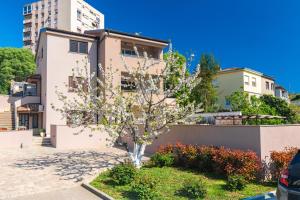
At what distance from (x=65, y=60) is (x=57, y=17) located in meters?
54.7

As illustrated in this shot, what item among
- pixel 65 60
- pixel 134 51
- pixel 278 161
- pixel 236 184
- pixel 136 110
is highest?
pixel 134 51

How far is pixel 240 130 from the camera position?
38.3 ft

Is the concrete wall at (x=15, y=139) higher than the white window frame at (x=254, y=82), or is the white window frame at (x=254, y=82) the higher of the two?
the white window frame at (x=254, y=82)

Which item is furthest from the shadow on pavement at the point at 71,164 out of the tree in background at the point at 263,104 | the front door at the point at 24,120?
the tree in background at the point at 263,104

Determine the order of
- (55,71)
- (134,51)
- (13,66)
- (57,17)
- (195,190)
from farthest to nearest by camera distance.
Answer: (57,17), (13,66), (134,51), (55,71), (195,190)

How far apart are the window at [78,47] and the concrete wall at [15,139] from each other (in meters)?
9.02

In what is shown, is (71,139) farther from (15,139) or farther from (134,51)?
(134,51)

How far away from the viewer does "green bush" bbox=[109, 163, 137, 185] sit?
992 centimetres

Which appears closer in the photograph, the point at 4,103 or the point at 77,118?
the point at 77,118

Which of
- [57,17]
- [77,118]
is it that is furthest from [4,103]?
[57,17]

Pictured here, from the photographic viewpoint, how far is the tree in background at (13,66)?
51.8 m

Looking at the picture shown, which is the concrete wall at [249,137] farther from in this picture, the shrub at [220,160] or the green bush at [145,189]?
the green bush at [145,189]

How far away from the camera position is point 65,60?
25.7 meters

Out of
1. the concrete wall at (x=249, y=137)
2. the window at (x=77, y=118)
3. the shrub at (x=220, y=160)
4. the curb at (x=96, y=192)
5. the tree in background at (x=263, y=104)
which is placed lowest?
the curb at (x=96, y=192)
